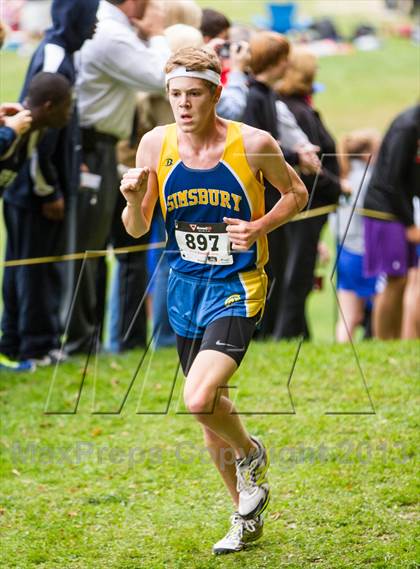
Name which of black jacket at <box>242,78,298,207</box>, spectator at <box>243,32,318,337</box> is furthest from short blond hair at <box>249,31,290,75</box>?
black jacket at <box>242,78,298,207</box>

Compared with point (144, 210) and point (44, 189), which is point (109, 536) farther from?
point (44, 189)

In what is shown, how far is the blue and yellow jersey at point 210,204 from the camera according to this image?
190 inches

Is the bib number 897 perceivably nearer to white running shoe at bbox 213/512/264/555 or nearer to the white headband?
the white headband

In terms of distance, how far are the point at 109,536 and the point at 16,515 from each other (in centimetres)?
54

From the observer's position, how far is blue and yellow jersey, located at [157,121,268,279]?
4.82 m

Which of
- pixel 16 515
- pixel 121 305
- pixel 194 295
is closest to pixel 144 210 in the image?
pixel 194 295

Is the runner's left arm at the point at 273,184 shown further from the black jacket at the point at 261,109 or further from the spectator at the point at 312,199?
the spectator at the point at 312,199

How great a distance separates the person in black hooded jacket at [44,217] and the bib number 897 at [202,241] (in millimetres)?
2808

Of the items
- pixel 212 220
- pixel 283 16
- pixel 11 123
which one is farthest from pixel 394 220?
pixel 283 16

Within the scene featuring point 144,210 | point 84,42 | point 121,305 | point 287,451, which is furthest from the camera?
point 121,305

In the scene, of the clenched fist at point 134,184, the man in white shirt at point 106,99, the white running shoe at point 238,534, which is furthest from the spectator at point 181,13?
the white running shoe at point 238,534

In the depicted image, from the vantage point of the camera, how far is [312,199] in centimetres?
852

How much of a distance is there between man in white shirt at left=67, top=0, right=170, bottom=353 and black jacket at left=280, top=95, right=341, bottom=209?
1423 millimetres

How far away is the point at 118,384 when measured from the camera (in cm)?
762
